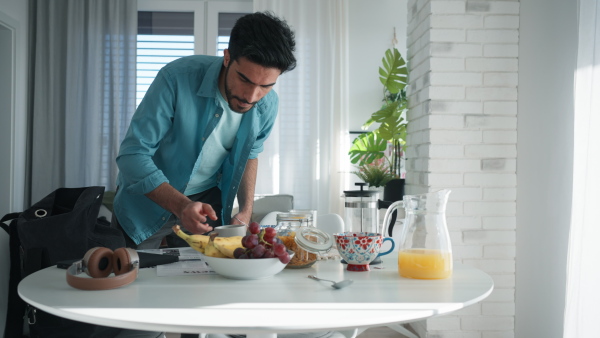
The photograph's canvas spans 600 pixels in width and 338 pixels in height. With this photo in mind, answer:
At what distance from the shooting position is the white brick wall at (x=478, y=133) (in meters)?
2.68

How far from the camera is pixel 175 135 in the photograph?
182 cm

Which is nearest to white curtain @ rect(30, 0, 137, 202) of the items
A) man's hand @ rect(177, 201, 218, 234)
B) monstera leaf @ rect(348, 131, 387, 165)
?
monstera leaf @ rect(348, 131, 387, 165)

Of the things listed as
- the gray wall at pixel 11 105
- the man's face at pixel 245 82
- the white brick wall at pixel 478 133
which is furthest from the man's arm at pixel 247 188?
the gray wall at pixel 11 105

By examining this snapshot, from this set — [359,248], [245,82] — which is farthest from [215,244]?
[245,82]

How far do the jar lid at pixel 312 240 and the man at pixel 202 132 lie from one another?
35 cm

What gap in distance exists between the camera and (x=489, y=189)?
8.83ft

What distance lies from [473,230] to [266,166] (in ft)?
7.61

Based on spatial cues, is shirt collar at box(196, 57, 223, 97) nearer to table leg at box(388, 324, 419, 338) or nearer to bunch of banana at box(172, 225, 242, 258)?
bunch of banana at box(172, 225, 242, 258)

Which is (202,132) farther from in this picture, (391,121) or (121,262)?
(391,121)

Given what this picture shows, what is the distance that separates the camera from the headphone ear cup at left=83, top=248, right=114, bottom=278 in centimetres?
108

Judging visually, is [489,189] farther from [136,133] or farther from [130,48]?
[130,48]

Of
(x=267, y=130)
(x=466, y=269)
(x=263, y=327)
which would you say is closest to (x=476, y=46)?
(x=267, y=130)

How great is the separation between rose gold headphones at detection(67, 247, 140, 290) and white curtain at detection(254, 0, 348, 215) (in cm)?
350

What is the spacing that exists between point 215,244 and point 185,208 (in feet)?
0.70
